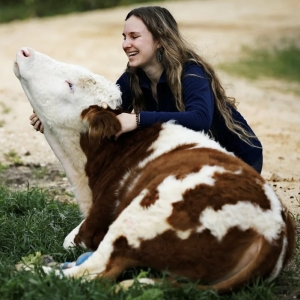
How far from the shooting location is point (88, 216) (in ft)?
16.0

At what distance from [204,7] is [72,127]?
70.9ft

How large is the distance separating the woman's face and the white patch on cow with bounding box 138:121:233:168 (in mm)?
748

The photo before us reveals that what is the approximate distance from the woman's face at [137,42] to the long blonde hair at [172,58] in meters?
0.04

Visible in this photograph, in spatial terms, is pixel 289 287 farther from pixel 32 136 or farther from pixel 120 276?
pixel 32 136

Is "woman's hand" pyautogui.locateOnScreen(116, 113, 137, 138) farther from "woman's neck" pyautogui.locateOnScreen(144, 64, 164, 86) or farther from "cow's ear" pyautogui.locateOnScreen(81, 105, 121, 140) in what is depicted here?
"woman's neck" pyautogui.locateOnScreen(144, 64, 164, 86)

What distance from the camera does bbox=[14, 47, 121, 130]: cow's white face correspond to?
5023 millimetres

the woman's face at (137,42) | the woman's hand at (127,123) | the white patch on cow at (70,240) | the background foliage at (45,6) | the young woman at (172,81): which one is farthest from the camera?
the background foliage at (45,6)

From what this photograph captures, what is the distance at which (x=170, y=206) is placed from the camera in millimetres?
4266

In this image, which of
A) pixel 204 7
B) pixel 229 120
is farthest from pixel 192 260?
pixel 204 7

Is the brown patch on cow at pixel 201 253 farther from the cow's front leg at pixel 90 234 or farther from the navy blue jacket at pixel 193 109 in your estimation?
the navy blue jacket at pixel 193 109

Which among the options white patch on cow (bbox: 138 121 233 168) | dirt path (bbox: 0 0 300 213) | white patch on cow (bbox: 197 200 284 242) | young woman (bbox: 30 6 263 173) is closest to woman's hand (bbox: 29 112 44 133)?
young woman (bbox: 30 6 263 173)

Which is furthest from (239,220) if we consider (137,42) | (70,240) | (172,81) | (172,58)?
(137,42)

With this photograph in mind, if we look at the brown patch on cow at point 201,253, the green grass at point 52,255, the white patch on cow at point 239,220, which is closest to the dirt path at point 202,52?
the green grass at point 52,255

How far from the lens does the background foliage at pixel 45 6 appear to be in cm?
2331
